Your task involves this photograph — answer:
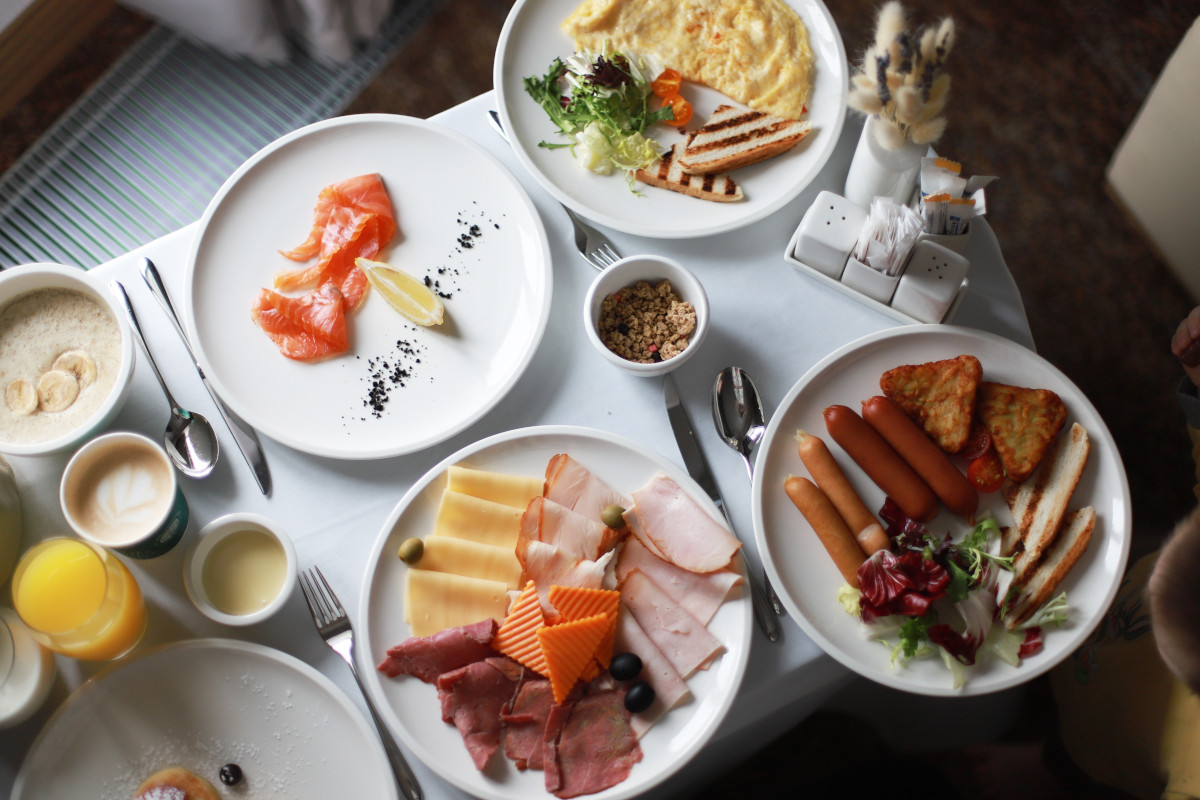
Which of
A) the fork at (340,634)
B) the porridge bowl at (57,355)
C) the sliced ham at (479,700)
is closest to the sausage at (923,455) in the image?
the sliced ham at (479,700)

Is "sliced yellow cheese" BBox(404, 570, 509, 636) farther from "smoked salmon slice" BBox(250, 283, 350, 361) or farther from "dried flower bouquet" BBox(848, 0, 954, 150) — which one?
"dried flower bouquet" BBox(848, 0, 954, 150)

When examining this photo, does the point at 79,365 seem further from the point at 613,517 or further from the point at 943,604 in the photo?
the point at 943,604

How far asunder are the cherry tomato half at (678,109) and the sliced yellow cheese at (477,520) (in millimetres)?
950

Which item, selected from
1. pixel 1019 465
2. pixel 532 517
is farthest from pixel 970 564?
pixel 532 517

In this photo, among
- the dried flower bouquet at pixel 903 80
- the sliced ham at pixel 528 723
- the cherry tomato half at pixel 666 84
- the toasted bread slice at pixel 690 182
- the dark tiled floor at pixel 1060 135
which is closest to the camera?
the dried flower bouquet at pixel 903 80

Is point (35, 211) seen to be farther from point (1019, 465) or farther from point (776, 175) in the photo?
point (1019, 465)

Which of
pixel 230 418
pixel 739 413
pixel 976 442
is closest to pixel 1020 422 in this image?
pixel 976 442

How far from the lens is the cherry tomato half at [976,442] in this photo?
1.46m

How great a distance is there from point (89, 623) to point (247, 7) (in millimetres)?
2070

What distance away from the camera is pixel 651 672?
1.38m

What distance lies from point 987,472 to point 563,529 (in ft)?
2.63

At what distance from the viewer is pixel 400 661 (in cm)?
139

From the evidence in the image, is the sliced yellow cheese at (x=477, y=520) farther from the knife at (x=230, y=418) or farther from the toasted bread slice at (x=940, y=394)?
the toasted bread slice at (x=940, y=394)

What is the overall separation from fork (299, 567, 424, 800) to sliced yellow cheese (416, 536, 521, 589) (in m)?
0.18
